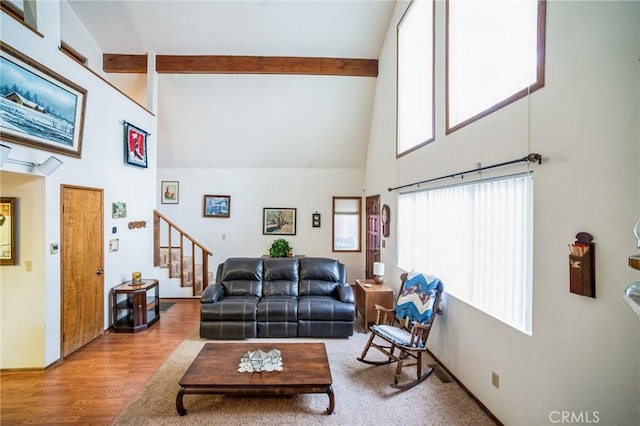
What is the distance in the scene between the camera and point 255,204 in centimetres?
741

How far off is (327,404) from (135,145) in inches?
184

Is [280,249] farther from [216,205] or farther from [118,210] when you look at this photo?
[118,210]

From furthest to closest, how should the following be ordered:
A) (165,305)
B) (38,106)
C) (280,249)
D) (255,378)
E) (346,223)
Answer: (346,223)
(280,249)
(165,305)
(38,106)
(255,378)

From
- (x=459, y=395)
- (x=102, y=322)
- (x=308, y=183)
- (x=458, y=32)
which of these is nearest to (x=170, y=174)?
(x=308, y=183)

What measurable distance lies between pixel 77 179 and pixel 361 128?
5.05 meters

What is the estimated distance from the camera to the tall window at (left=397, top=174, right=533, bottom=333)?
218 centimetres

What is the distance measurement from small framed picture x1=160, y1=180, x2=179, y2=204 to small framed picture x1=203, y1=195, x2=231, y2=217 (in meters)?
0.76

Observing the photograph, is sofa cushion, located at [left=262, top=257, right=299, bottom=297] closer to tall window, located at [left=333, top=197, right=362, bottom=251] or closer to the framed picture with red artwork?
the framed picture with red artwork

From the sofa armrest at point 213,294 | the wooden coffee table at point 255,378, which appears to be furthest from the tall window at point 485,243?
the sofa armrest at point 213,294

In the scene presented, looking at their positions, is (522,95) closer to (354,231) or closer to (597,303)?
(597,303)

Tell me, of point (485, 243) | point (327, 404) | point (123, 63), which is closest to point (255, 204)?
point (123, 63)

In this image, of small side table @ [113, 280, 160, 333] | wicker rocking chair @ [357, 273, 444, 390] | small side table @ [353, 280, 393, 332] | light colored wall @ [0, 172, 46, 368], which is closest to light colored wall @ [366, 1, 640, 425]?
wicker rocking chair @ [357, 273, 444, 390]

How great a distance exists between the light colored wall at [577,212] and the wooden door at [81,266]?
14.8 ft

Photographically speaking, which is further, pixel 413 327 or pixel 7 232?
pixel 7 232
